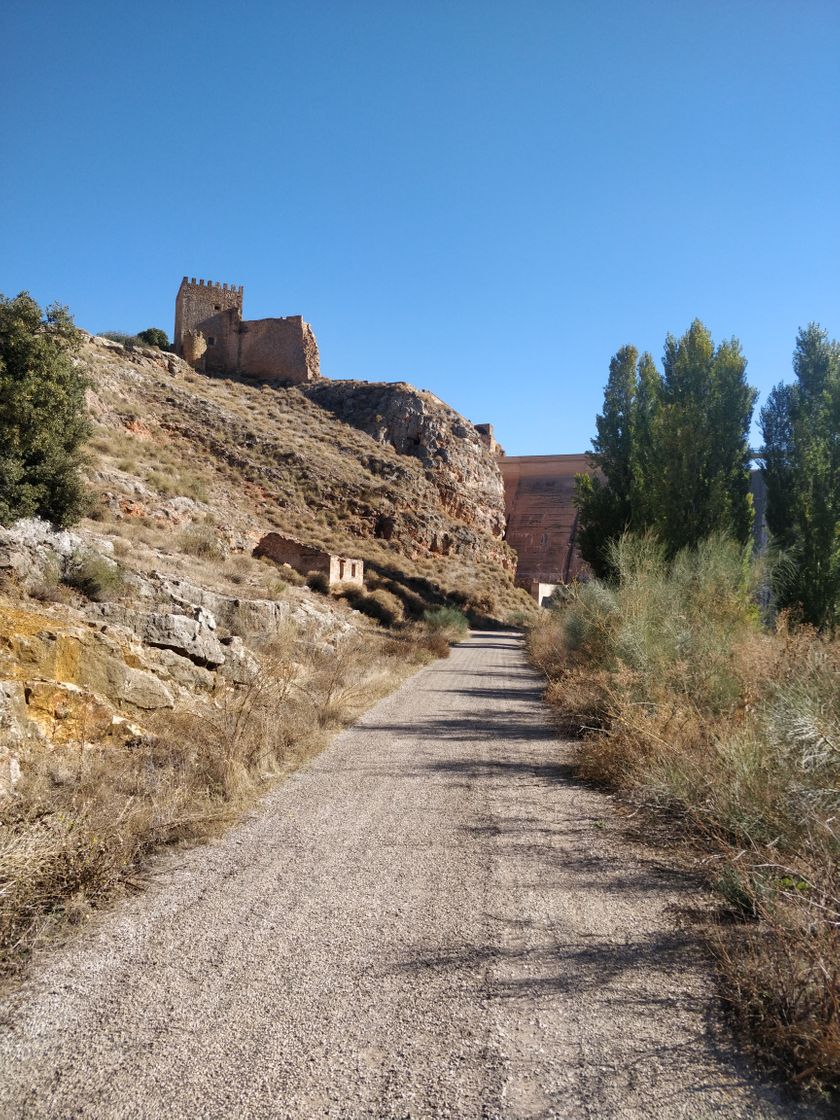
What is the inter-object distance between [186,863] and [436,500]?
150 feet

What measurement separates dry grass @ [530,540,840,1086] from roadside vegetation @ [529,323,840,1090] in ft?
0.04

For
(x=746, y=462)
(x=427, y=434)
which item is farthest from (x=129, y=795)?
(x=427, y=434)

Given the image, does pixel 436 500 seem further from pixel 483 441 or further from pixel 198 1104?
pixel 198 1104

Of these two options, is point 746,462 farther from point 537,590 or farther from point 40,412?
point 537,590

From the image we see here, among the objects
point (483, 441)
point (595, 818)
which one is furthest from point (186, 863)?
point (483, 441)

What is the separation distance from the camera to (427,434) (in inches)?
2122

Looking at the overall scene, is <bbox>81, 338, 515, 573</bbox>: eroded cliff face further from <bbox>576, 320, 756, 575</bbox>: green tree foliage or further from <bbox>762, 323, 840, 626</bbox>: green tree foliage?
<bbox>762, 323, 840, 626</bbox>: green tree foliage

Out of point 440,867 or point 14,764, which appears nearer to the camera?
point 440,867

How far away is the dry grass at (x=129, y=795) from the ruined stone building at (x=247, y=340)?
4932 centimetres

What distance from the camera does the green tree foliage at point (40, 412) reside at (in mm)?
11523

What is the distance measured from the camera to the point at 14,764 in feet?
16.2

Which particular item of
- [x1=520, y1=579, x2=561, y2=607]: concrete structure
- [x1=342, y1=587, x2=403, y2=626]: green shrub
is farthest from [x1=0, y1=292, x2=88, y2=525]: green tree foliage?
[x1=520, y1=579, x2=561, y2=607]: concrete structure

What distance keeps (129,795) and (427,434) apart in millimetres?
50383

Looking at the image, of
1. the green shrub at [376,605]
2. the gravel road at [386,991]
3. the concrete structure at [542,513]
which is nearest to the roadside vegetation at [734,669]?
the gravel road at [386,991]
